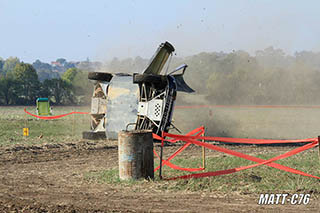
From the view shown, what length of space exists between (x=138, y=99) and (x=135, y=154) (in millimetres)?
9386

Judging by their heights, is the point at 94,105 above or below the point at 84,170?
above

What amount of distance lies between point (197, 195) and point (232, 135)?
16.2 metres

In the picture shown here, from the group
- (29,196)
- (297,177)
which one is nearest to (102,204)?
(29,196)

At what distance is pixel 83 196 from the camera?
965cm

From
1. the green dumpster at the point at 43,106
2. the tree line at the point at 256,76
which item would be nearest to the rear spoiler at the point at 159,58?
the green dumpster at the point at 43,106

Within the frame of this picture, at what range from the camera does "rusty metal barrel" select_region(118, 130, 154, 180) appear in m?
11.1

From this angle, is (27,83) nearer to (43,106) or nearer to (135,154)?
(43,106)

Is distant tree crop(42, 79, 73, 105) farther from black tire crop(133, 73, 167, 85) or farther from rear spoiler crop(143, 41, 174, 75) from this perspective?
black tire crop(133, 73, 167, 85)

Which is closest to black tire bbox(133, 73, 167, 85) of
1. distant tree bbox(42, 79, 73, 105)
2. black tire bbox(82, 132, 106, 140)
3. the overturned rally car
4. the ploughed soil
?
the overturned rally car

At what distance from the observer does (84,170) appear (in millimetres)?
13555

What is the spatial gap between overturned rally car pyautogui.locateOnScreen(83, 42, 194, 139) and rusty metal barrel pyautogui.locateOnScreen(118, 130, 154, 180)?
849cm

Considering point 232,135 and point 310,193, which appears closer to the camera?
point 310,193

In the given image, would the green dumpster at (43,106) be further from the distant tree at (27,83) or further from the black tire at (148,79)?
the distant tree at (27,83)

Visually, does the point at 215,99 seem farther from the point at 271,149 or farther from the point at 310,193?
the point at 310,193
